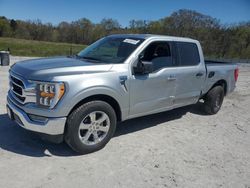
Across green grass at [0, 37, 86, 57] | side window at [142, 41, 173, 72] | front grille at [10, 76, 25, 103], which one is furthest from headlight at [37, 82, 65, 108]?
green grass at [0, 37, 86, 57]

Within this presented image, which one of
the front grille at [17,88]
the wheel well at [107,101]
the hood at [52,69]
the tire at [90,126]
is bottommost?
the tire at [90,126]

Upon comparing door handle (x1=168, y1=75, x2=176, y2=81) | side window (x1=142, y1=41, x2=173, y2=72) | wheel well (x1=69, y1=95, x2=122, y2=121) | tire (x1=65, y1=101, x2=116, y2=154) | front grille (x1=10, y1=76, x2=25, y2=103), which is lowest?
tire (x1=65, y1=101, x2=116, y2=154)

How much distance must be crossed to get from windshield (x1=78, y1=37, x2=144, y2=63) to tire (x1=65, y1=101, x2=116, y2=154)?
90 cm

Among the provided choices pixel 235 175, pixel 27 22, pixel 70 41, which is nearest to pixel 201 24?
pixel 70 41

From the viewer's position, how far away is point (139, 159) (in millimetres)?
3803

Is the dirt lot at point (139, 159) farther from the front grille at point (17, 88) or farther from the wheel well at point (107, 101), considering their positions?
the front grille at point (17, 88)

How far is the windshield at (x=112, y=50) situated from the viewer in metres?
4.35

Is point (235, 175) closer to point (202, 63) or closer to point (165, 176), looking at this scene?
point (165, 176)

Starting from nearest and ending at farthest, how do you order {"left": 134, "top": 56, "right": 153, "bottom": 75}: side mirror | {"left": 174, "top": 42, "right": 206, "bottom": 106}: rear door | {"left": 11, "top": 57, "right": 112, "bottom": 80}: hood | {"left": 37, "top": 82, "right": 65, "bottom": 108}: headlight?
{"left": 37, "top": 82, "right": 65, "bottom": 108}: headlight < {"left": 11, "top": 57, "right": 112, "bottom": 80}: hood < {"left": 134, "top": 56, "right": 153, "bottom": 75}: side mirror < {"left": 174, "top": 42, "right": 206, "bottom": 106}: rear door

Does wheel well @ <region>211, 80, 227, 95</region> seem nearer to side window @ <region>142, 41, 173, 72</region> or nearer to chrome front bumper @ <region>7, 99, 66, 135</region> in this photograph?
side window @ <region>142, 41, 173, 72</region>

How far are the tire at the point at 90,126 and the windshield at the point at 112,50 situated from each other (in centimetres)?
90

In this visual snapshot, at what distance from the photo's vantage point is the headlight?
333 centimetres

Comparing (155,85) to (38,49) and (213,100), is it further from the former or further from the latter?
(38,49)

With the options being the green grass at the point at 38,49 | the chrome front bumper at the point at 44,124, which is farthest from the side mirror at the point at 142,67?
the green grass at the point at 38,49
